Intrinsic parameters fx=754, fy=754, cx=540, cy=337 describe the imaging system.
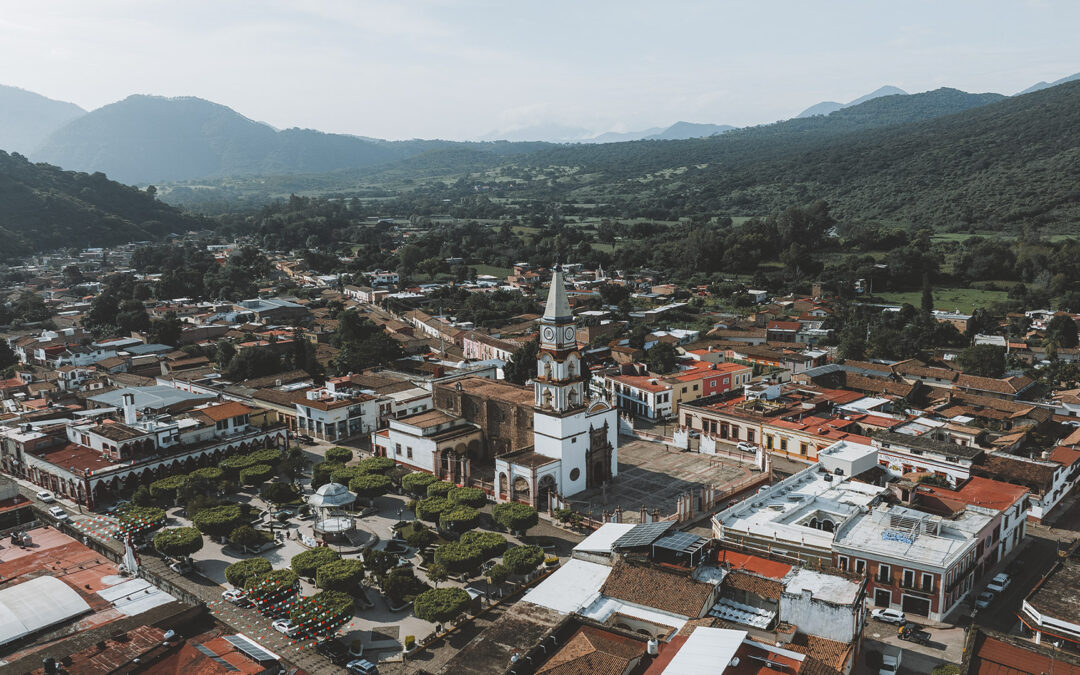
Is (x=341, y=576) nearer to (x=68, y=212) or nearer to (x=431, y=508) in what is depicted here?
(x=431, y=508)

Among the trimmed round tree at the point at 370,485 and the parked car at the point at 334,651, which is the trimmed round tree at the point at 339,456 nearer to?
the trimmed round tree at the point at 370,485

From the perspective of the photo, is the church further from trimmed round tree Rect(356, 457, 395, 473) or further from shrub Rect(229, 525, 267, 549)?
shrub Rect(229, 525, 267, 549)

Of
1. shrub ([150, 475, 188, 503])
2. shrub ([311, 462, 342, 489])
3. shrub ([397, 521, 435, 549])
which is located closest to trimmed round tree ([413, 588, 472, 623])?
shrub ([397, 521, 435, 549])

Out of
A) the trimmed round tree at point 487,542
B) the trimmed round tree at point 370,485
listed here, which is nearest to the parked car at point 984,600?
the trimmed round tree at point 487,542

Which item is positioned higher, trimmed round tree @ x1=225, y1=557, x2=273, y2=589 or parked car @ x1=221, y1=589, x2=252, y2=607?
trimmed round tree @ x1=225, y1=557, x2=273, y2=589

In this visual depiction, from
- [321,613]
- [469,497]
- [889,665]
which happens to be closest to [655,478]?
[469,497]

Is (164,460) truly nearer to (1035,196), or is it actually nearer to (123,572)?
(123,572)

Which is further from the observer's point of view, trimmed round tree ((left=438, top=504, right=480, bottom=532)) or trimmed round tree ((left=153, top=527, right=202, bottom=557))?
trimmed round tree ((left=438, top=504, right=480, bottom=532))
